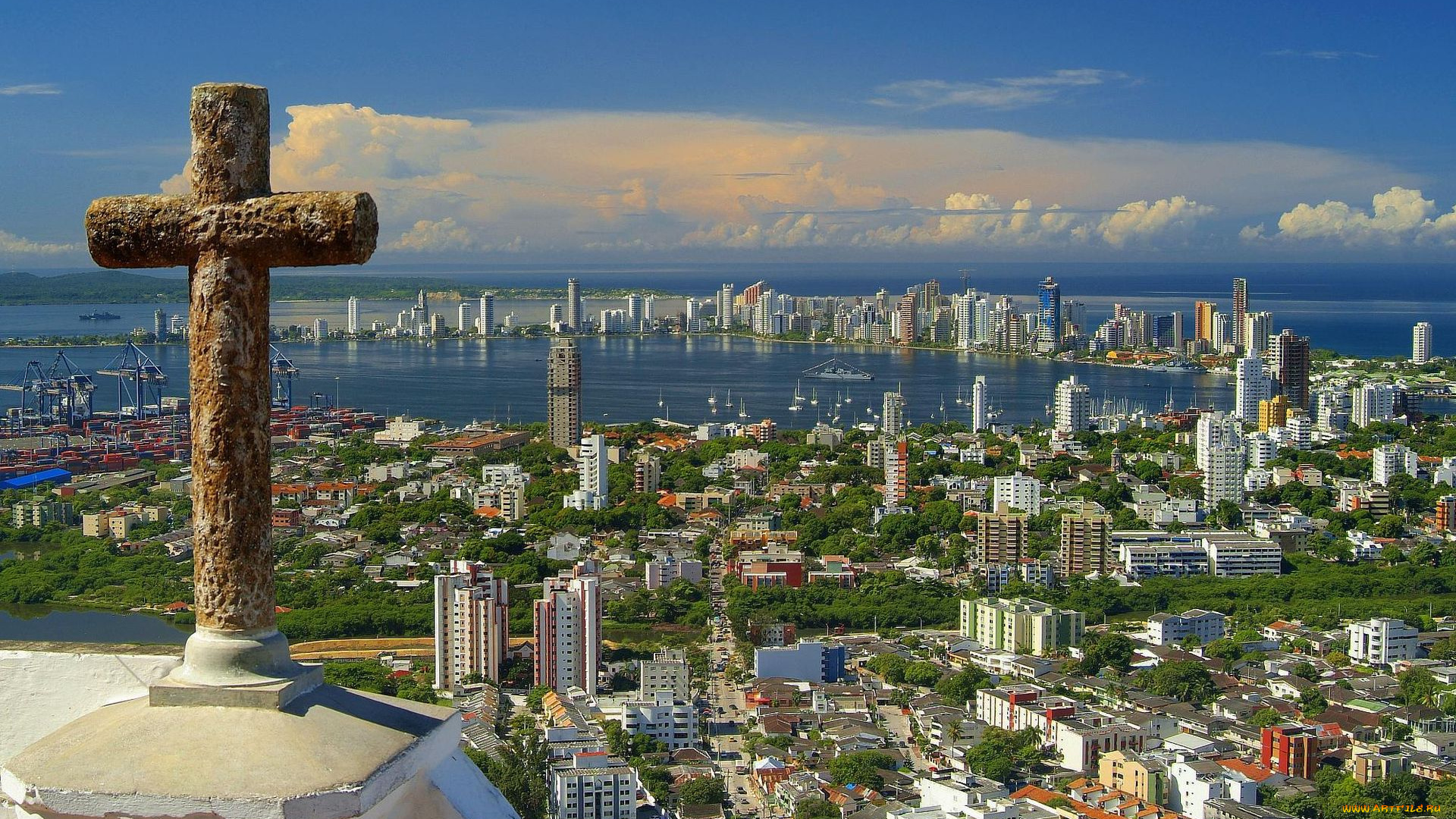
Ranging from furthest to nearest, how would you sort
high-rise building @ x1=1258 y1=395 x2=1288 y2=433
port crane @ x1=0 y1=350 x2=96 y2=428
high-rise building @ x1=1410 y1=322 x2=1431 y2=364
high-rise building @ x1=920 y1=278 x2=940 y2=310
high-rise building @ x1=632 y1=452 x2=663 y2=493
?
high-rise building @ x1=920 y1=278 x2=940 y2=310
high-rise building @ x1=1410 y1=322 x2=1431 y2=364
high-rise building @ x1=1258 y1=395 x2=1288 y2=433
port crane @ x1=0 y1=350 x2=96 y2=428
high-rise building @ x1=632 y1=452 x2=663 y2=493

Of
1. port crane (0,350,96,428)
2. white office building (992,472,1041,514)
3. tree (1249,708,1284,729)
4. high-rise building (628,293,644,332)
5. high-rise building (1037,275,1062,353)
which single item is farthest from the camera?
high-rise building (628,293,644,332)

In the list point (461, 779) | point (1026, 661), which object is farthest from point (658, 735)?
point (461, 779)

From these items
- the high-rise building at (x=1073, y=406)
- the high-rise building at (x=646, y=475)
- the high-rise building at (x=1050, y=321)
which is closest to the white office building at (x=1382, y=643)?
the high-rise building at (x=646, y=475)

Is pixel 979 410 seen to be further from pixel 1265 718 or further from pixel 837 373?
pixel 1265 718

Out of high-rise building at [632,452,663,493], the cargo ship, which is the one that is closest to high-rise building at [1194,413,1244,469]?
high-rise building at [632,452,663,493]

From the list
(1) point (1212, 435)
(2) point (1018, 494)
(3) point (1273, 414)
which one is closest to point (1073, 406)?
(3) point (1273, 414)

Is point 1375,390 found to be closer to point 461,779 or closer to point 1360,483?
point 1360,483

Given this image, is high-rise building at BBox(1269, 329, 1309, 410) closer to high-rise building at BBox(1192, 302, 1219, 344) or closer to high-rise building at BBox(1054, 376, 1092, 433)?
high-rise building at BBox(1054, 376, 1092, 433)
